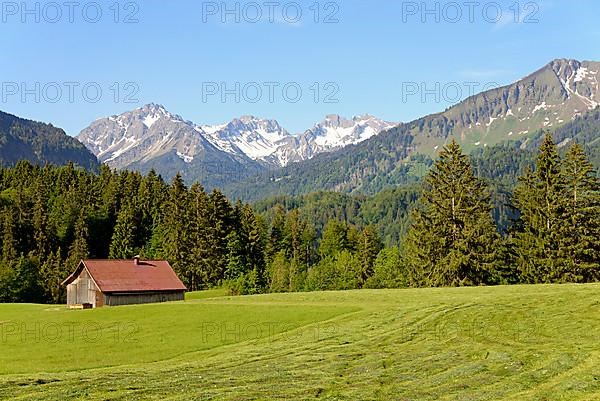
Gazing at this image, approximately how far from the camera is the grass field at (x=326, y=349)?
64.7 ft

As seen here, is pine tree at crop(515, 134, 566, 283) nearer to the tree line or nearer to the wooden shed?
the tree line

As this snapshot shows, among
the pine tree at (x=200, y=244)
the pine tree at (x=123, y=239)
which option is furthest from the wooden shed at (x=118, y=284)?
the pine tree at (x=123, y=239)

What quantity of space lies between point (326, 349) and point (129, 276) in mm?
50031

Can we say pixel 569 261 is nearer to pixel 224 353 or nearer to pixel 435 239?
pixel 435 239

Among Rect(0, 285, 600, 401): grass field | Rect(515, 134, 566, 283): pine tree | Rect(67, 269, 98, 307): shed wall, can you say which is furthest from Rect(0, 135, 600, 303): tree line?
Rect(67, 269, 98, 307): shed wall

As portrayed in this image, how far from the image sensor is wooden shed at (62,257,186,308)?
237ft

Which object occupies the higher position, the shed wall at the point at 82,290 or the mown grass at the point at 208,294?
the shed wall at the point at 82,290

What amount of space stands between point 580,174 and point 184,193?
240ft

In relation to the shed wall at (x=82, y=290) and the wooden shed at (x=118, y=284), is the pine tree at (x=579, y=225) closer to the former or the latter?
the wooden shed at (x=118, y=284)

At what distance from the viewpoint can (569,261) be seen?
213 feet

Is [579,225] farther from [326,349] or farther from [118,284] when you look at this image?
[118,284]

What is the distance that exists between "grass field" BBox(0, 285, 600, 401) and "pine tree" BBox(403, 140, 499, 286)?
15.1 meters

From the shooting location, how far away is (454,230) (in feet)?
233

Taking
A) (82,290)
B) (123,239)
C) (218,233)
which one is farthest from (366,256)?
(82,290)
